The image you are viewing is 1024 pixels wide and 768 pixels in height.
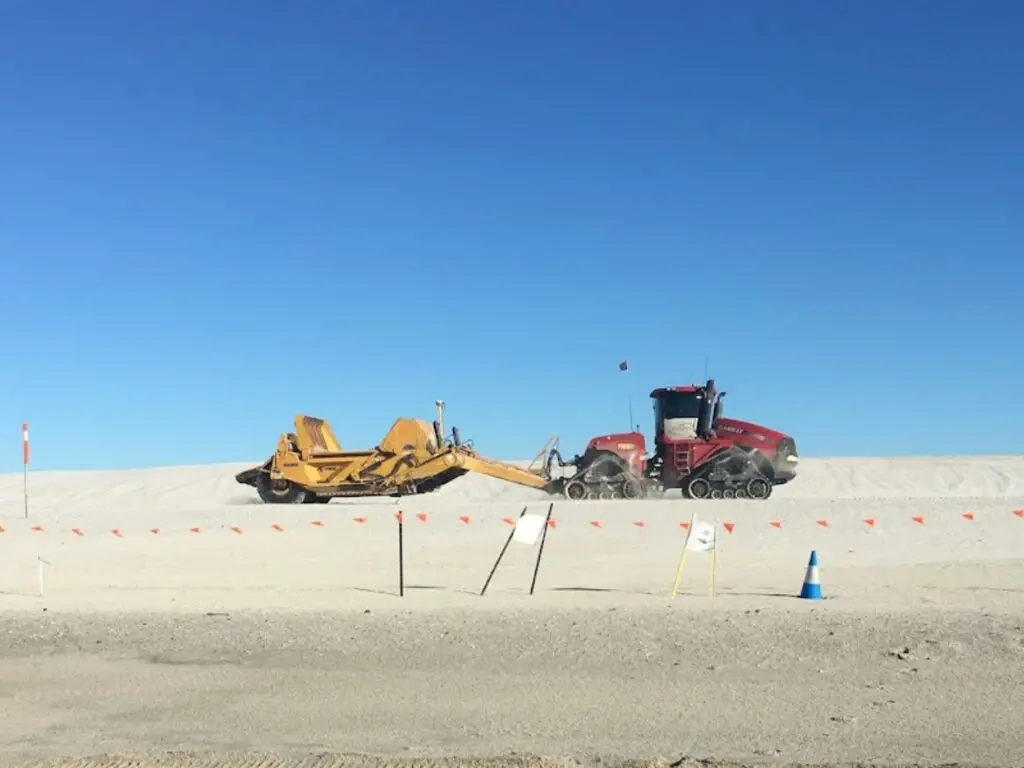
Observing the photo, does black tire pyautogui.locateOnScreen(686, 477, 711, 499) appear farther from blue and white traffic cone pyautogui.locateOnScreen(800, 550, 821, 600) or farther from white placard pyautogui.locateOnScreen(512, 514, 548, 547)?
white placard pyautogui.locateOnScreen(512, 514, 548, 547)

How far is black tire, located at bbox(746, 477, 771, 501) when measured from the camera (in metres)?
26.2

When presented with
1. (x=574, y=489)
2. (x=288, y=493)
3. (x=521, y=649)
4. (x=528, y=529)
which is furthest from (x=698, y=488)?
(x=521, y=649)

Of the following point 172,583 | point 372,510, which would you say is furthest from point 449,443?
point 172,583

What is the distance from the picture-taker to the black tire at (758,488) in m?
26.2

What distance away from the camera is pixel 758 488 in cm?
2622

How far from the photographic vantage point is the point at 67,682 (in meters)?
9.18

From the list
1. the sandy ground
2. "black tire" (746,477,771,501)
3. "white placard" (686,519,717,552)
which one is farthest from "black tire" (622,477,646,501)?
"white placard" (686,519,717,552)

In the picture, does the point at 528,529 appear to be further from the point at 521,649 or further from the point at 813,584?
the point at 813,584

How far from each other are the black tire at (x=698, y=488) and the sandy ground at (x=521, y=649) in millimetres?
6370

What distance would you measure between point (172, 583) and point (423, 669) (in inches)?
301

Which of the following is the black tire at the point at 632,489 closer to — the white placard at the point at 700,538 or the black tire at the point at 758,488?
the black tire at the point at 758,488

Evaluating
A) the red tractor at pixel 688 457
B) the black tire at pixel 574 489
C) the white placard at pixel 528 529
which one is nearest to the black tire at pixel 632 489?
the red tractor at pixel 688 457

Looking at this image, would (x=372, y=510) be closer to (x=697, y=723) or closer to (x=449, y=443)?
(x=449, y=443)

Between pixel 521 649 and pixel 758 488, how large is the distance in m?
17.4
